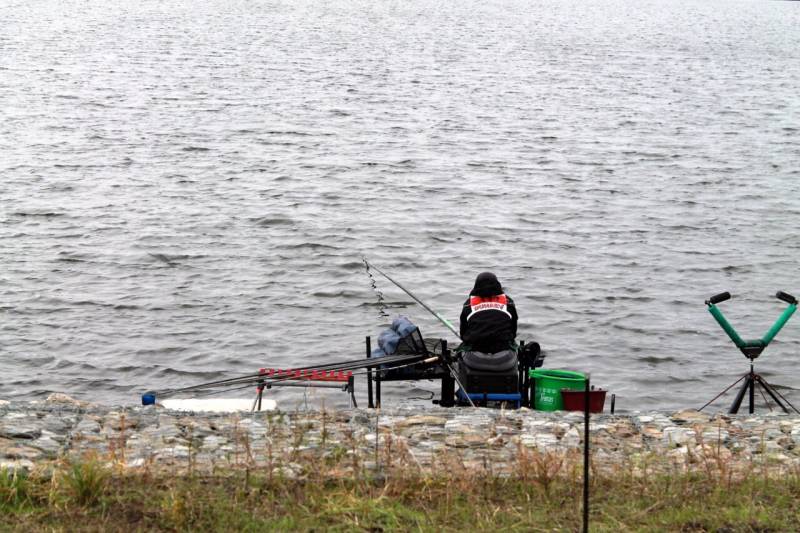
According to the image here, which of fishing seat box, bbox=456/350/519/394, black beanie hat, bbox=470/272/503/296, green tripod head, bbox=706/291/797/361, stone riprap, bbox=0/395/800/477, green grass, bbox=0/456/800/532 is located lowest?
green grass, bbox=0/456/800/532

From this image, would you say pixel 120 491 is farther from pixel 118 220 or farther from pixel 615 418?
pixel 118 220

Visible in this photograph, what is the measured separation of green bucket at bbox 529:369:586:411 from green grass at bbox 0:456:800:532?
2.85 meters

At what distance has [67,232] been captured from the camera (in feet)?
72.1

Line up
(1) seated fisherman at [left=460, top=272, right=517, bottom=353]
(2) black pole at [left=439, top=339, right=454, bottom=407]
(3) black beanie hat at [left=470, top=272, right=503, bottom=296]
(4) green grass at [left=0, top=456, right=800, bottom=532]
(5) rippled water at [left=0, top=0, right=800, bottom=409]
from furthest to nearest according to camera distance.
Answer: (5) rippled water at [left=0, top=0, right=800, bottom=409] → (3) black beanie hat at [left=470, top=272, right=503, bottom=296] → (2) black pole at [left=439, top=339, right=454, bottom=407] → (1) seated fisherman at [left=460, top=272, right=517, bottom=353] → (4) green grass at [left=0, top=456, right=800, bottom=532]

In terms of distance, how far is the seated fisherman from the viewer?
10734 mm

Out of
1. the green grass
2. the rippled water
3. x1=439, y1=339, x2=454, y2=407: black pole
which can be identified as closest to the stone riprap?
the green grass

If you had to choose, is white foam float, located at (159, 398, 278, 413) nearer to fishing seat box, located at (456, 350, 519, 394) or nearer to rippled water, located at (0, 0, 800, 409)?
fishing seat box, located at (456, 350, 519, 394)

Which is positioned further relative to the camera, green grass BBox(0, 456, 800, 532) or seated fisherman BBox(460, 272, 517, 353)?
seated fisherman BBox(460, 272, 517, 353)

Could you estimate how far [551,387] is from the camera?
1050 cm

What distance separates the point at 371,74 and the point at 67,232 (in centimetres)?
2609

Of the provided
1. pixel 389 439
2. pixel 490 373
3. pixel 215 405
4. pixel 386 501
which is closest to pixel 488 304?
pixel 490 373

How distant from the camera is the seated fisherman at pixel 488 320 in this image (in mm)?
10734

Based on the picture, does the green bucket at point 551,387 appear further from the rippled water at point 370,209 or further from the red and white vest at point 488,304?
the rippled water at point 370,209

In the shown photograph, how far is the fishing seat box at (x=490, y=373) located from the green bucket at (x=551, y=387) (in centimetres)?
24
